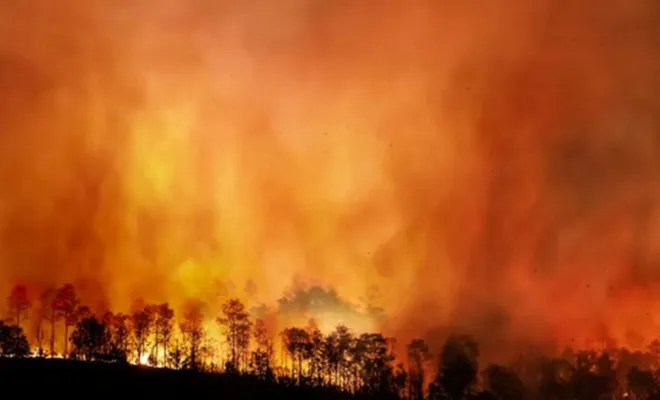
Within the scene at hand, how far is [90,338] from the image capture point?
561ft

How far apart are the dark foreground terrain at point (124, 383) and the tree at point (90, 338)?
35.4m

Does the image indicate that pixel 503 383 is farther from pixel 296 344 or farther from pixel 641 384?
pixel 296 344

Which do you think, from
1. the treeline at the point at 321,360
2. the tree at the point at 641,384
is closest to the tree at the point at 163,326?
the treeline at the point at 321,360

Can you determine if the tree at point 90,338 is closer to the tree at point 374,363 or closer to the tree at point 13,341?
the tree at point 13,341

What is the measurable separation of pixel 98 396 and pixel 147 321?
75560mm

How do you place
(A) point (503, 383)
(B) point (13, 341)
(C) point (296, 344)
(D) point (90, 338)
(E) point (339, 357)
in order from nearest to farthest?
1. (A) point (503, 383)
2. (B) point (13, 341)
3. (E) point (339, 357)
4. (D) point (90, 338)
5. (C) point (296, 344)

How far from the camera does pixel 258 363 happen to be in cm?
16500

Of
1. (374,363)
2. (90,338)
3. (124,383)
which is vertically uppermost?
(90,338)

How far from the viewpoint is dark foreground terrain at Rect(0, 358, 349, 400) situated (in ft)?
347

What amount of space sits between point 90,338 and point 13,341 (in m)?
15.1

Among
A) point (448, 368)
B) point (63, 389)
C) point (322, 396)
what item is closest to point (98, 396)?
point (63, 389)

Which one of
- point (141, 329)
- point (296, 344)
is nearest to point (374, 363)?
point (296, 344)

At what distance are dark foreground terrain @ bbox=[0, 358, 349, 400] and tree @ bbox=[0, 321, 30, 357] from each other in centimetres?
3425

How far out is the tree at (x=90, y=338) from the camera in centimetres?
16712
